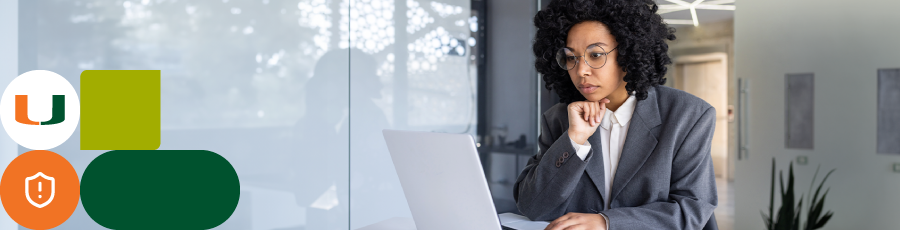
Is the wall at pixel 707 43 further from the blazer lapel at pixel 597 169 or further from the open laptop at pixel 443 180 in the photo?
the open laptop at pixel 443 180

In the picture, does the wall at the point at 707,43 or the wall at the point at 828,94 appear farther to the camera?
the wall at the point at 707,43

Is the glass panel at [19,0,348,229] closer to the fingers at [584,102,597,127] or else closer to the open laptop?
the open laptop

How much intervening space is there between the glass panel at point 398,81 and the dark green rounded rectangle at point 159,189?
578 millimetres

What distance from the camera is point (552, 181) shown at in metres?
1.30

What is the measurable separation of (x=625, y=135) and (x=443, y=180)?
575 millimetres

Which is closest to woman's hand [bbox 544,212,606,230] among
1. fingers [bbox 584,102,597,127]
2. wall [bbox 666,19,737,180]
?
fingers [bbox 584,102,597,127]

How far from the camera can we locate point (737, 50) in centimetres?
404

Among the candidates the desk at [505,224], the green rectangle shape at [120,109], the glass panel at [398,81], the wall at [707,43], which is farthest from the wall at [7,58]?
the wall at [707,43]

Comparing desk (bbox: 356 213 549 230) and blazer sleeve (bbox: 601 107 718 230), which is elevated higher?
blazer sleeve (bbox: 601 107 718 230)

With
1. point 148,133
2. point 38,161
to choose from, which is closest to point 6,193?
point 38,161

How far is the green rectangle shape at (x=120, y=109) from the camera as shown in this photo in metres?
1.81

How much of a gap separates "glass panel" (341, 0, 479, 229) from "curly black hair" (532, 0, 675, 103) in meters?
1.20

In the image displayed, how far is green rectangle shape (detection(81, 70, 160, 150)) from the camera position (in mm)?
1814

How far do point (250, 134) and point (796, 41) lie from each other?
148 inches
